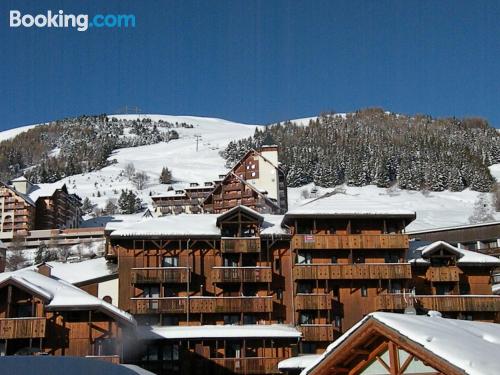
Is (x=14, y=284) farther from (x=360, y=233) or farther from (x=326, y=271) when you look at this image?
(x=360, y=233)

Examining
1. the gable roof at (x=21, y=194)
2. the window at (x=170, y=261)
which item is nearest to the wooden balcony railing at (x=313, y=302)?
the window at (x=170, y=261)

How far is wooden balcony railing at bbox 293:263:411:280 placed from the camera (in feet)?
138

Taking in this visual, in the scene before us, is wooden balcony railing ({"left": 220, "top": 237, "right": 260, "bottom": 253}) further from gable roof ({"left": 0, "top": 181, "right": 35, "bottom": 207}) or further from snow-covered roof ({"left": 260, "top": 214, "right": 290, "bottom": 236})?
gable roof ({"left": 0, "top": 181, "right": 35, "bottom": 207})

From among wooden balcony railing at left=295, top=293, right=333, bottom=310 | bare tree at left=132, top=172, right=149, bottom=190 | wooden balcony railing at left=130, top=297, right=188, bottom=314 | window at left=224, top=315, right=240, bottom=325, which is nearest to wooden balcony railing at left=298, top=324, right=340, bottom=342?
wooden balcony railing at left=295, top=293, right=333, bottom=310

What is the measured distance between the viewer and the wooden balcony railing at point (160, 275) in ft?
134

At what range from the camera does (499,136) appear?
190250 millimetres

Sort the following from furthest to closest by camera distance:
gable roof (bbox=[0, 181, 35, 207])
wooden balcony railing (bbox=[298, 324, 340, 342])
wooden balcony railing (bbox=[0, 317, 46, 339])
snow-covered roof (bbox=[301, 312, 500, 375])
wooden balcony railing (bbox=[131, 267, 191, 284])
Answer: gable roof (bbox=[0, 181, 35, 207]) → wooden balcony railing (bbox=[131, 267, 191, 284]) → wooden balcony railing (bbox=[298, 324, 340, 342]) → wooden balcony railing (bbox=[0, 317, 46, 339]) → snow-covered roof (bbox=[301, 312, 500, 375])

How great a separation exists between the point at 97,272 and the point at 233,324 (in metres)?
11.2

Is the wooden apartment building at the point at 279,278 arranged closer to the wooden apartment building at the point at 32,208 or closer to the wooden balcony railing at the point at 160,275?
the wooden balcony railing at the point at 160,275

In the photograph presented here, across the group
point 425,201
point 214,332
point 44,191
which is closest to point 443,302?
point 214,332

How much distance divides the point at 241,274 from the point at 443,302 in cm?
1330

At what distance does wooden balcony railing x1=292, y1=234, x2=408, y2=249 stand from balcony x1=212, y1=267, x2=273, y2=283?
2677mm

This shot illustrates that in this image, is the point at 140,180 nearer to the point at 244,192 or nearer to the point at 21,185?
the point at 21,185

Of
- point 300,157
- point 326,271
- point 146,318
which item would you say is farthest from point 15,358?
point 300,157
